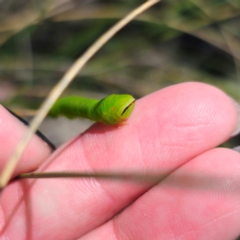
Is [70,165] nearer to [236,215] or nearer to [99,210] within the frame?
[99,210]

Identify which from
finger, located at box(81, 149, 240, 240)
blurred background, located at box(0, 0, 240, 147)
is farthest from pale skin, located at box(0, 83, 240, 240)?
blurred background, located at box(0, 0, 240, 147)

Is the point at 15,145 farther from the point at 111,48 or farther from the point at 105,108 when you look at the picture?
the point at 111,48

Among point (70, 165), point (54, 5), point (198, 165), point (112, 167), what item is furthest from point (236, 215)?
point (54, 5)

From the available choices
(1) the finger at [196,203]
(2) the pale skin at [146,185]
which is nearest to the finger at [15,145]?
(2) the pale skin at [146,185]

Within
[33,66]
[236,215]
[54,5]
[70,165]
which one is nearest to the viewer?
[236,215]

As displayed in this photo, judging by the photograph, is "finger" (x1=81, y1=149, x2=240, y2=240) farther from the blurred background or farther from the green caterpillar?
the blurred background

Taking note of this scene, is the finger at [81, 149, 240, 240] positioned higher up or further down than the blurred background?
further down

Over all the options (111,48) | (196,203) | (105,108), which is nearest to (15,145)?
(105,108)
